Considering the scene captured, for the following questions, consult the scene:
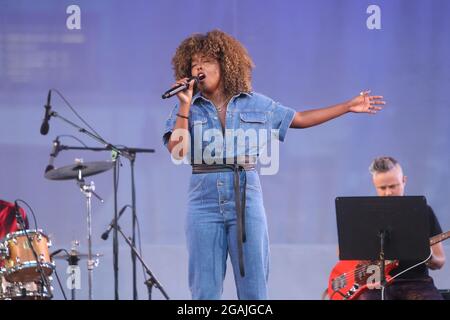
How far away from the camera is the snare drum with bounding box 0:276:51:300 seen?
19.0ft

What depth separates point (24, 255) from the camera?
5844 millimetres

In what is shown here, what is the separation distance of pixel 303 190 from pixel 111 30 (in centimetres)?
182

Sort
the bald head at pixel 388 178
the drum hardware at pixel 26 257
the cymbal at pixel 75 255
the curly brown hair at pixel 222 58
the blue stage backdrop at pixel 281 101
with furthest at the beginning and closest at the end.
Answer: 1. the blue stage backdrop at pixel 281 101
2. the drum hardware at pixel 26 257
3. the cymbal at pixel 75 255
4. the bald head at pixel 388 178
5. the curly brown hair at pixel 222 58

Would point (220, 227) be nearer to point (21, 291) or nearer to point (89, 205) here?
point (89, 205)

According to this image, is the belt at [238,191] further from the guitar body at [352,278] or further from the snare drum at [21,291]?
the snare drum at [21,291]

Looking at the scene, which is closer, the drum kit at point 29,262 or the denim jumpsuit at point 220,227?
the denim jumpsuit at point 220,227

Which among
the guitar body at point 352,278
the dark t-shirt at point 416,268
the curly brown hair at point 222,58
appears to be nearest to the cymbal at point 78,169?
the curly brown hair at point 222,58

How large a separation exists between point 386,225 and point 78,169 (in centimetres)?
221

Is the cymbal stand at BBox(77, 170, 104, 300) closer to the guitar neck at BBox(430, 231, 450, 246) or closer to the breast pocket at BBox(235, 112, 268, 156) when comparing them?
the breast pocket at BBox(235, 112, 268, 156)

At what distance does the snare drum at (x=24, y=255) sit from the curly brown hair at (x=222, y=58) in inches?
88.9

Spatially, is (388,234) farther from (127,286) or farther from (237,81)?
(127,286)

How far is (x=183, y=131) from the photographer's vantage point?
3779 millimetres

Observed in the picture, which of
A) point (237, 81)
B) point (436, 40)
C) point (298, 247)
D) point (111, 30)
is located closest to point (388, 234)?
point (237, 81)

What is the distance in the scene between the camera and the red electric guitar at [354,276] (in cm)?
470
